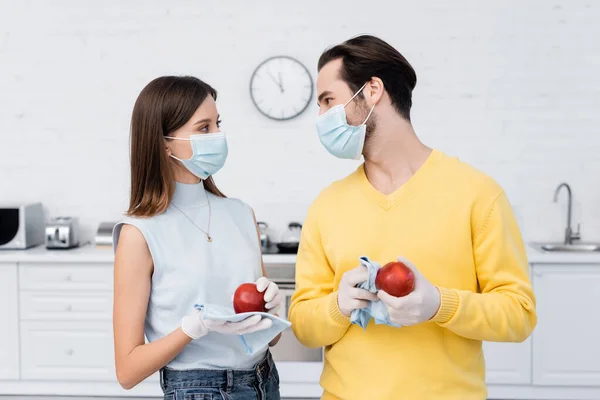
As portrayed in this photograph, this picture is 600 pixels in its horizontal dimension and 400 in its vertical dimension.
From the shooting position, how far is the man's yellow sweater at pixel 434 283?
130 centimetres

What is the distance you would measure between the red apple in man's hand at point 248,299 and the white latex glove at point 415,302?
1.00 ft

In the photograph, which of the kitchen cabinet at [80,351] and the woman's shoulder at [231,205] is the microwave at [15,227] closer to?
the kitchen cabinet at [80,351]

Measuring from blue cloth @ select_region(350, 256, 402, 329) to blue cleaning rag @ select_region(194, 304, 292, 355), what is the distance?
0.52 feet

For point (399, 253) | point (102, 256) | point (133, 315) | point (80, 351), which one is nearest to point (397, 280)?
point (399, 253)

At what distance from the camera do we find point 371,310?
51.1 inches

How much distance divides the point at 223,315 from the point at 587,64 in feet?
10.6

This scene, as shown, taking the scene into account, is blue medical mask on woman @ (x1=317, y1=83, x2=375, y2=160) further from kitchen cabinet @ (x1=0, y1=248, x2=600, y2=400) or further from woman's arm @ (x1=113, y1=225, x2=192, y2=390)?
kitchen cabinet @ (x1=0, y1=248, x2=600, y2=400)

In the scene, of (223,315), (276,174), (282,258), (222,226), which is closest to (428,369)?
(223,315)

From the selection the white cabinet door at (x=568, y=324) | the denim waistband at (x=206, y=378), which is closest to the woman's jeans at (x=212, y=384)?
the denim waistband at (x=206, y=378)

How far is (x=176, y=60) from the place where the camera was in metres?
3.87

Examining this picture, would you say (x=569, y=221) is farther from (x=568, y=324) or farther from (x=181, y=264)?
A: (x=181, y=264)

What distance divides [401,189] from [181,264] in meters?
0.54

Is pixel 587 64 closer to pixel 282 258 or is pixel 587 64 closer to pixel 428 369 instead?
pixel 282 258

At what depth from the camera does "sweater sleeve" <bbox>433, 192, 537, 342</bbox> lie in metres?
1.25
